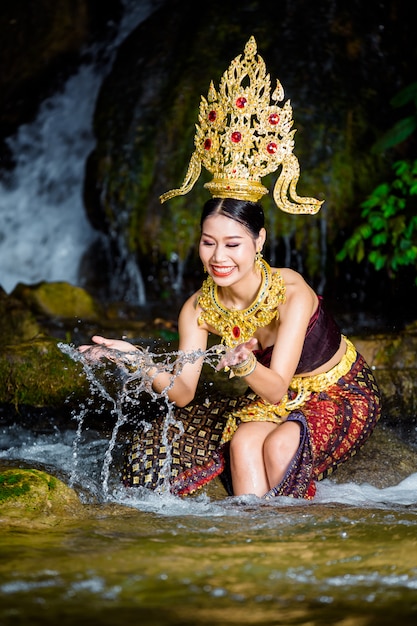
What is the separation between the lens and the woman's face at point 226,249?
3.71 meters

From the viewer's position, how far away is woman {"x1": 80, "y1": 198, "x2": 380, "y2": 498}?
12.2 ft

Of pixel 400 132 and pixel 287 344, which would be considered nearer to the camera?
pixel 287 344

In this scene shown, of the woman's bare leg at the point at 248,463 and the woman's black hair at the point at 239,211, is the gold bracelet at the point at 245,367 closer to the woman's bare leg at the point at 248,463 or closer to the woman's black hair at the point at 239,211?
the woman's bare leg at the point at 248,463

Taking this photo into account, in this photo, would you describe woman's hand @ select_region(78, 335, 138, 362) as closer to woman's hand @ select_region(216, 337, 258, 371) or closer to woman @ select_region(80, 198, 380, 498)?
woman @ select_region(80, 198, 380, 498)

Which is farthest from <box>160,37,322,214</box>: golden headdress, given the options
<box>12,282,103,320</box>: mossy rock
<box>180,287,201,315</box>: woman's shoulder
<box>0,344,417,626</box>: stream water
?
<box>12,282,103,320</box>: mossy rock

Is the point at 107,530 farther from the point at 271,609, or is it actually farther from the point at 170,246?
the point at 170,246

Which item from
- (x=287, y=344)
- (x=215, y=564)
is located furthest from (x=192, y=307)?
(x=215, y=564)

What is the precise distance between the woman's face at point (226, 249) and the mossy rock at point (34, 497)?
1.05 meters

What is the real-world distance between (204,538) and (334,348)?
4.54ft

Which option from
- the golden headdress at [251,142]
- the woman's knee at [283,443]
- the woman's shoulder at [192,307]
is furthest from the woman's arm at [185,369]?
the golden headdress at [251,142]

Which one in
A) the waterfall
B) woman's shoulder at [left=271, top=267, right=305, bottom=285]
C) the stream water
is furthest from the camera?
the waterfall

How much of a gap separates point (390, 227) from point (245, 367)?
3.62m

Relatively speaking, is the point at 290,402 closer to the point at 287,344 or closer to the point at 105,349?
the point at 287,344

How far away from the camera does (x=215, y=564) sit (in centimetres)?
259
